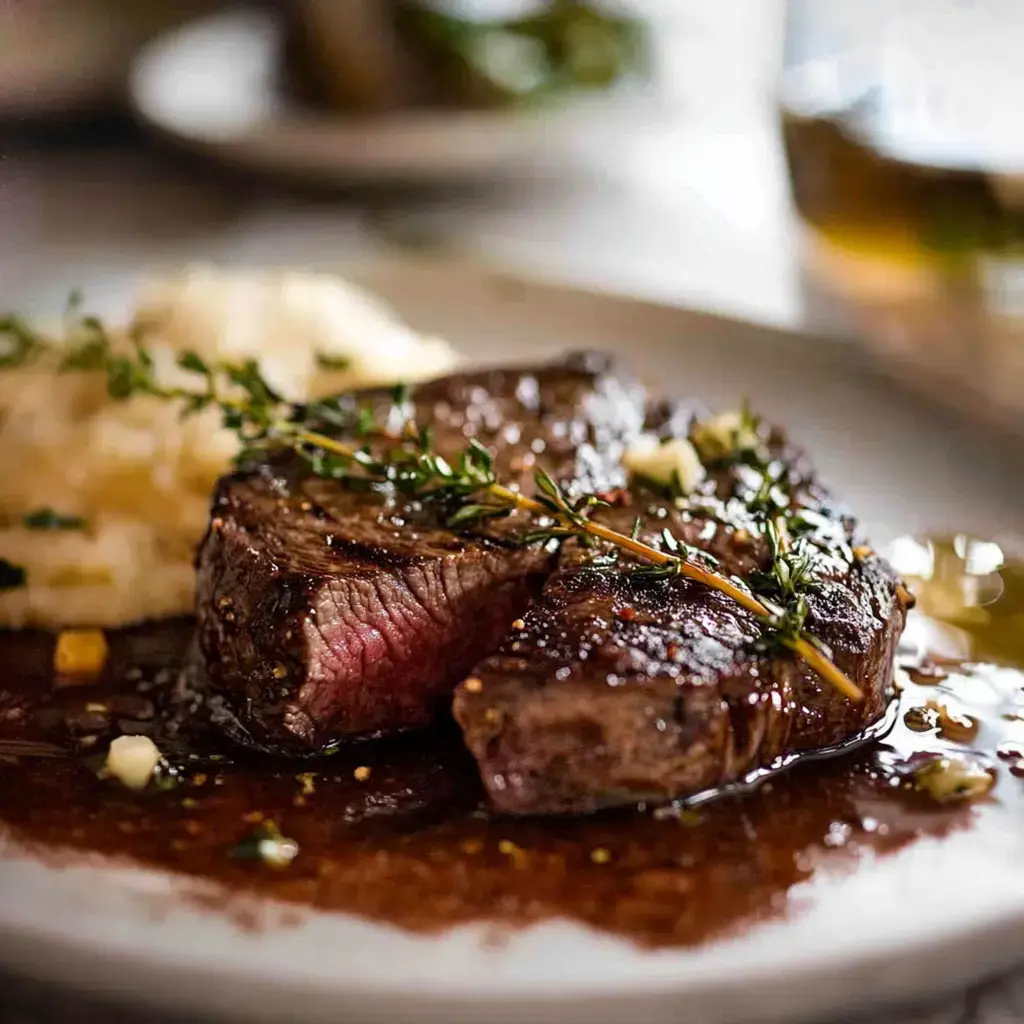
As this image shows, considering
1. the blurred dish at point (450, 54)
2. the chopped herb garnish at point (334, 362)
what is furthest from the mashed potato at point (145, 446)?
the blurred dish at point (450, 54)

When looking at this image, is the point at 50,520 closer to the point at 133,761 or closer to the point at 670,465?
the point at 133,761

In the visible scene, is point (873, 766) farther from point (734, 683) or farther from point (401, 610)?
point (401, 610)

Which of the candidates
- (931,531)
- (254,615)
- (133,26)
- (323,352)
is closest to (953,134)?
(931,531)

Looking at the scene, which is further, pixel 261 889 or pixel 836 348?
pixel 836 348

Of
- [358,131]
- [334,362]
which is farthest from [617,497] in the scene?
[358,131]

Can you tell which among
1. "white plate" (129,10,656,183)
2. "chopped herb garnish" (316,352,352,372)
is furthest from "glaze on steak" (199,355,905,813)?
"white plate" (129,10,656,183)

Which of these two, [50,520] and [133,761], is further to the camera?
[50,520]
